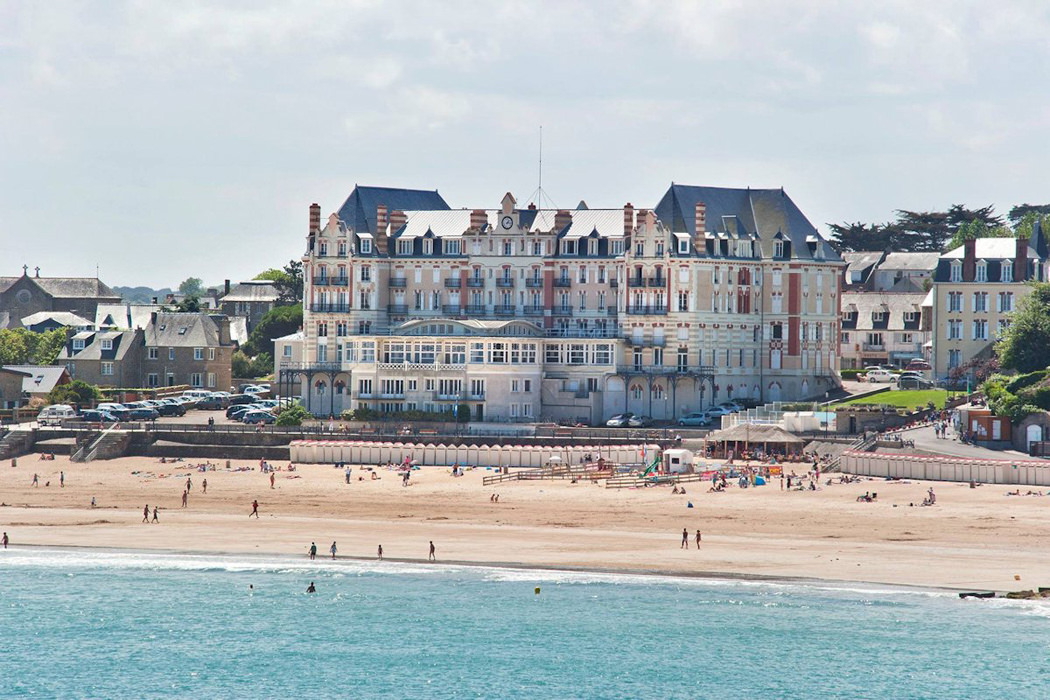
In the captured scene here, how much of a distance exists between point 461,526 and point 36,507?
22.8 metres

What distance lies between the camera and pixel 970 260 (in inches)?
4857

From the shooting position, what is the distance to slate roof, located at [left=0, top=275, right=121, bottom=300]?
634ft

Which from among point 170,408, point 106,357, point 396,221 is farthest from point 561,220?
point 106,357

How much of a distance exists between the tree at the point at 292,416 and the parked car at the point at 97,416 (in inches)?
417

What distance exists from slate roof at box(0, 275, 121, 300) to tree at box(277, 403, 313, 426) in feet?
280

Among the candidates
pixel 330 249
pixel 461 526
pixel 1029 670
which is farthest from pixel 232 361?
pixel 1029 670

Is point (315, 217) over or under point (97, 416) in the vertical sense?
over

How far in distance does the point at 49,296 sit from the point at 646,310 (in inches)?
3594

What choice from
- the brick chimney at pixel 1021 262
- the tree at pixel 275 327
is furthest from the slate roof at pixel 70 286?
the brick chimney at pixel 1021 262

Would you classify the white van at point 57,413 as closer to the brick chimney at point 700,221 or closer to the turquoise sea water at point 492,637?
the turquoise sea water at point 492,637

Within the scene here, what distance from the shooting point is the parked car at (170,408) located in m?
120


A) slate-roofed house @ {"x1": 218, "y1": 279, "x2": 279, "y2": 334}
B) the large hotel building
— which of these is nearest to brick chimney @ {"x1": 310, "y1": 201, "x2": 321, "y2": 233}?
the large hotel building

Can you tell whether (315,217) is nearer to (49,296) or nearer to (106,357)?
(106,357)

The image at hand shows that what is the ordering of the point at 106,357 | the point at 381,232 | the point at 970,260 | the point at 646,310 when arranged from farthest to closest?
the point at 106,357
the point at 381,232
the point at 970,260
the point at 646,310
